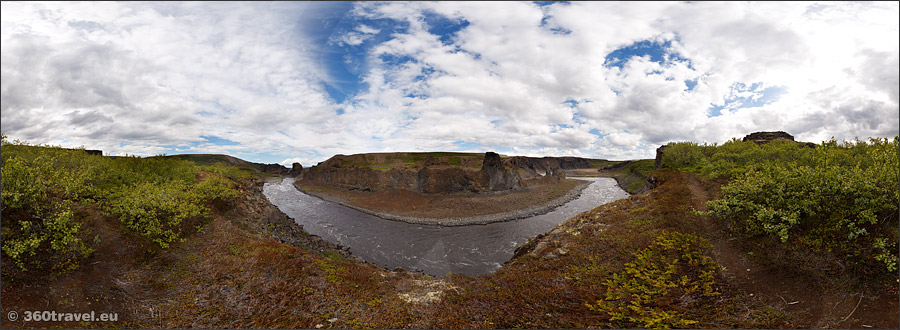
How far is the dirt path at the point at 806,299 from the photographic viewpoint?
6.47 m

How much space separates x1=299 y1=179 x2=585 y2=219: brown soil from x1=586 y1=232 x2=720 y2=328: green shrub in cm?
2977

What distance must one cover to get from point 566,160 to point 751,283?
637 feet

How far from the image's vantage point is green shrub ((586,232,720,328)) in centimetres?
746

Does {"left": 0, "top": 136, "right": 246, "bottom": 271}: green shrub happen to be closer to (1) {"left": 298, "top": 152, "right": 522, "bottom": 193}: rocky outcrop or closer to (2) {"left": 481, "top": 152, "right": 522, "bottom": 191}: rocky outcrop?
(1) {"left": 298, "top": 152, "right": 522, "bottom": 193}: rocky outcrop

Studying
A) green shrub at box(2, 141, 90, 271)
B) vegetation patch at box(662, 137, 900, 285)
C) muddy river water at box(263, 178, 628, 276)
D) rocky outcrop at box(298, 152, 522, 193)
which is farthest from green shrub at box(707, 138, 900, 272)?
rocky outcrop at box(298, 152, 522, 193)

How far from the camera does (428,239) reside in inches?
1214

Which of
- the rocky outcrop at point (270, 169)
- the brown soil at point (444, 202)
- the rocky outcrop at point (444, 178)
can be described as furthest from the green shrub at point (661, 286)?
the rocky outcrop at point (270, 169)

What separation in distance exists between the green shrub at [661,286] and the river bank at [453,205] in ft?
87.4

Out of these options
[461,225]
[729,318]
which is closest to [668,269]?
[729,318]

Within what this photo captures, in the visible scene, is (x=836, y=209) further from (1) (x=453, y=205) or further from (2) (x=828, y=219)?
(1) (x=453, y=205)

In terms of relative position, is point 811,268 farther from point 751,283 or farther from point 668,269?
point 668,269

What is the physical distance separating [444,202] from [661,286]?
3956 cm

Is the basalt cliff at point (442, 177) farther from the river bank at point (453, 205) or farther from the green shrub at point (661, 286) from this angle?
the green shrub at point (661, 286)

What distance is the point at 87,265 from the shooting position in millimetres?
9703
